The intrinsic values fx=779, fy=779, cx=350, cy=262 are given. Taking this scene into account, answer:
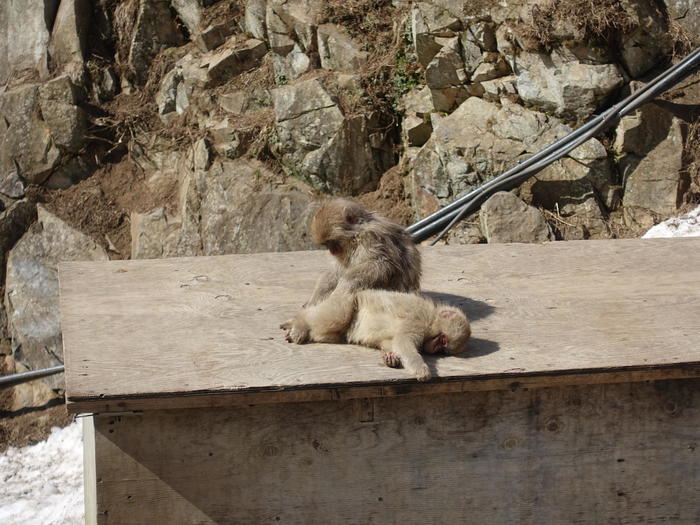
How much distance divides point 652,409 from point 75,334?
246 centimetres

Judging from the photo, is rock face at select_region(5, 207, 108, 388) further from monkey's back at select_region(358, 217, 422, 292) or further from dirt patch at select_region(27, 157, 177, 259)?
monkey's back at select_region(358, 217, 422, 292)

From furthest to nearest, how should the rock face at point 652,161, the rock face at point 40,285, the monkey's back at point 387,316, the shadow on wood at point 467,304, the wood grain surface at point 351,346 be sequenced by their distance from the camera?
the rock face at point 40,285 → the rock face at point 652,161 → the shadow on wood at point 467,304 → the monkey's back at point 387,316 → the wood grain surface at point 351,346

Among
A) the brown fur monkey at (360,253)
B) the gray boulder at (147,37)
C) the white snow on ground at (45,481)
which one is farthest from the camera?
the gray boulder at (147,37)

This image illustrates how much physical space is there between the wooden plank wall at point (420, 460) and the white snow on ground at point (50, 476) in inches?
131

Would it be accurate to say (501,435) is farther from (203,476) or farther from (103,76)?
(103,76)

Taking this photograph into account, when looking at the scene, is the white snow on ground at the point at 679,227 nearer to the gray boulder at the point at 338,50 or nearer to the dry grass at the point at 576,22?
the dry grass at the point at 576,22

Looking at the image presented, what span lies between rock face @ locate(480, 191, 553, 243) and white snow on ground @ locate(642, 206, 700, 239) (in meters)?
0.89

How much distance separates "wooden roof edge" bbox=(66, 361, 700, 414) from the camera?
2787 millimetres

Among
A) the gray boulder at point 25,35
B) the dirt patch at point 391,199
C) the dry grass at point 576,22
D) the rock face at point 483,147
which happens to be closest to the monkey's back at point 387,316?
the rock face at point 483,147

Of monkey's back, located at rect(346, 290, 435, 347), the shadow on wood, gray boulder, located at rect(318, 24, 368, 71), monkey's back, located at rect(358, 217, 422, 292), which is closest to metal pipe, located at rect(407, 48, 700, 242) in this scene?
the shadow on wood

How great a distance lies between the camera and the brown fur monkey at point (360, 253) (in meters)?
3.42

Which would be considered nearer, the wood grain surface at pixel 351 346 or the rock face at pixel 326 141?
the wood grain surface at pixel 351 346

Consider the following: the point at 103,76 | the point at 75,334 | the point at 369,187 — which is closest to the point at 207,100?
the point at 103,76

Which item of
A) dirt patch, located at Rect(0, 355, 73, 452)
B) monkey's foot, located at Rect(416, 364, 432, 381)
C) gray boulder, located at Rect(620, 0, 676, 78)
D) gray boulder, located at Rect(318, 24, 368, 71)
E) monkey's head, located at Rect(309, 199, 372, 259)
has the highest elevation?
gray boulder, located at Rect(318, 24, 368, 71)
